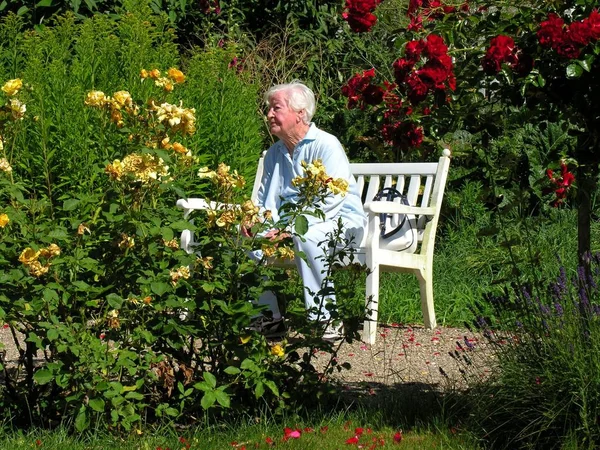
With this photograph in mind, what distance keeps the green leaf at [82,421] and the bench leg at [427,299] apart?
8.90 ft

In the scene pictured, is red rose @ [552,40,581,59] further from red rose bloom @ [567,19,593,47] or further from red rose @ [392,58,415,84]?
red rose @ [392,58,415,84]

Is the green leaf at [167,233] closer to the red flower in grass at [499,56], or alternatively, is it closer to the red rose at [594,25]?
the red flower in grass at [499,56]

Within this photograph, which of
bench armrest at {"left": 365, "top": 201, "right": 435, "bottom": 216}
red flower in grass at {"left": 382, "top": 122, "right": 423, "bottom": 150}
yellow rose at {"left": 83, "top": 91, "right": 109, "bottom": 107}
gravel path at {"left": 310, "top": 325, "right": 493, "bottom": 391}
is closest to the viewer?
yellow rose at {"left": 83, "top": 91, "right": 109, "bottom": 107}

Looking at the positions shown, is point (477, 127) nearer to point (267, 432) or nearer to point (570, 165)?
point (570, 165)

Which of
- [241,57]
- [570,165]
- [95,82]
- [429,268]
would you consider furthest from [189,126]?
[241,57]

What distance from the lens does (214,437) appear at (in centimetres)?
332

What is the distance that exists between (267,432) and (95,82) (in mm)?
3789

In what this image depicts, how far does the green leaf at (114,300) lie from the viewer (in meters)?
3.17

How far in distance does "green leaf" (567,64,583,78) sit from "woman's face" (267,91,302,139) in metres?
2.56

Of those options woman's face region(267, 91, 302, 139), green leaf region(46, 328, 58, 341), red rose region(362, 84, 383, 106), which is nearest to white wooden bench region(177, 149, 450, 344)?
woman's face region(267, 91, 302, 139)

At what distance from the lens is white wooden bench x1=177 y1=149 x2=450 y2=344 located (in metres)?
5.26

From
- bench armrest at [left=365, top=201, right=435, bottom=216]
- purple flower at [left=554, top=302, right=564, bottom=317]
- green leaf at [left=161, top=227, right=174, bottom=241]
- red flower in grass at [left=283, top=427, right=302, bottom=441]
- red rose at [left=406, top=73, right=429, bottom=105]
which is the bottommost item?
red flower in grass at [left=283, top=427, right=302, bottom=441]

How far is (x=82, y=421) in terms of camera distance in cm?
323

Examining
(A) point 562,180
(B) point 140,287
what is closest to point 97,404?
(B) point 140,287
